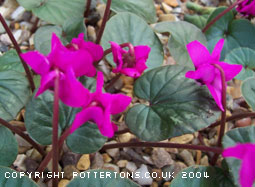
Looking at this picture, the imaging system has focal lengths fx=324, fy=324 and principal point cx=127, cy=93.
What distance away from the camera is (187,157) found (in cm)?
110

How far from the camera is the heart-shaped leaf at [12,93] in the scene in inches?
33.5

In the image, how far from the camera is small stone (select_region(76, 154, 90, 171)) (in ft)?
3.30

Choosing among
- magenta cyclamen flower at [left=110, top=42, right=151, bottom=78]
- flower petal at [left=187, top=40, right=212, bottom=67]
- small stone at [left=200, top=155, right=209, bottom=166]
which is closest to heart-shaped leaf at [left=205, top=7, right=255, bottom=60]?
small stone at [left=200, top=155, right=209, bottom=166]

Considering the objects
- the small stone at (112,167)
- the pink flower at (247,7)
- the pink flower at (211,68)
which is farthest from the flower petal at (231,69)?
the pink flower at (247,7)

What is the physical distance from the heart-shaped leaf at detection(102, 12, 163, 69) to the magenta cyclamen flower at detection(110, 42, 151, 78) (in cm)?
33

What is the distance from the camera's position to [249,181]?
1.77 ft

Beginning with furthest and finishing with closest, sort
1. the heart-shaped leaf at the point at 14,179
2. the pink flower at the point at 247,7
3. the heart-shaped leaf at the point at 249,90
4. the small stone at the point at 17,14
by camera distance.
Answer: the small stone at the point at 17,14 → the pink flower at the point at 247,7 → the heart-shaped leaf at the point at 249,90 → the heart-shaped leaf at the point at 14,179

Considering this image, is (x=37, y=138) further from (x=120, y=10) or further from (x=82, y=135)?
(x=120, y=10)

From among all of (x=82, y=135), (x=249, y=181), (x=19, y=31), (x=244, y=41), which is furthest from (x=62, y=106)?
(x=244, y=41)

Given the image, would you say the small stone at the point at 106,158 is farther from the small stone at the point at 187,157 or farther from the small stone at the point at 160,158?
the small stone at the point at 187,157

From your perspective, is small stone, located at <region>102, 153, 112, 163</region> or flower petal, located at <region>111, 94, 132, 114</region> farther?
small stone, located at <region>102, 153, 112, 163</region>

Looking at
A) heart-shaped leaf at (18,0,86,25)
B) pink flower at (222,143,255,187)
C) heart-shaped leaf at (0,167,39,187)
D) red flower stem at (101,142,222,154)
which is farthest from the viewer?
heart-shaped leaf at (18,0,86,25)

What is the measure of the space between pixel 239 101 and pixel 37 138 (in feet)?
2.83

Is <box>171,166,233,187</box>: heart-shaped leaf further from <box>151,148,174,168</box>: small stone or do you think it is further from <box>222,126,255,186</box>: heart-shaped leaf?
<box>151,148,174,168</box>: small stone
